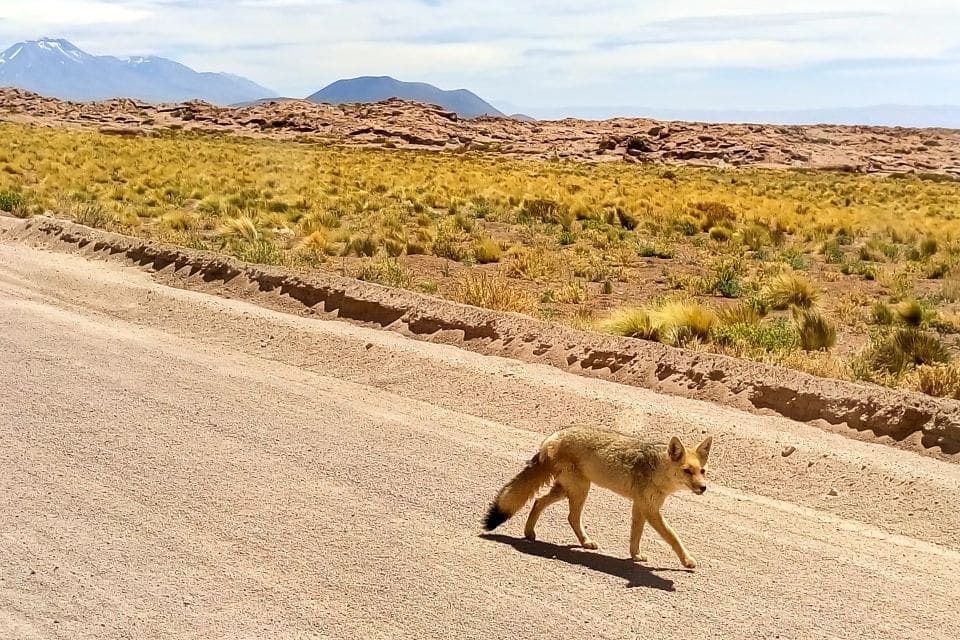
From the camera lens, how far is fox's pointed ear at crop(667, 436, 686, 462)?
5414mm

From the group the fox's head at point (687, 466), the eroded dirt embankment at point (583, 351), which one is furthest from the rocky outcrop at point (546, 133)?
the fox's head at point (687, 466)

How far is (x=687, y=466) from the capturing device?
215 inches

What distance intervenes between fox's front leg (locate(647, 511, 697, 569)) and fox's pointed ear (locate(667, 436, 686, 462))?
43 centimetres

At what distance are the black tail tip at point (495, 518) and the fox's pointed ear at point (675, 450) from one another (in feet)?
3.78

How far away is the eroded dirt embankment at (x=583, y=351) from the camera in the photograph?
862cm

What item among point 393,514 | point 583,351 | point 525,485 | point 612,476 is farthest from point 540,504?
point 583,351

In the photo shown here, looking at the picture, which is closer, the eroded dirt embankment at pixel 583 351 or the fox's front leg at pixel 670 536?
the fox's front leg at pixel 670 536

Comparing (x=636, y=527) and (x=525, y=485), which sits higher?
(x=525, y=485)

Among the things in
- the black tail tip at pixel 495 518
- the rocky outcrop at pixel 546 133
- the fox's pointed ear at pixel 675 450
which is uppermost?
the rocky outcrop at pixel 546 133

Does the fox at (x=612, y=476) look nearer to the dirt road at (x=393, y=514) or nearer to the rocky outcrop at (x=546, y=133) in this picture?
the dirt road at (x=393, y=514)

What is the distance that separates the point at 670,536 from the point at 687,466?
0.53m

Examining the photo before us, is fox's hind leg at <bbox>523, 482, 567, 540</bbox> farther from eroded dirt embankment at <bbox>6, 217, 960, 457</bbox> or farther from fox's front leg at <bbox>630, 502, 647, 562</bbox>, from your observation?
eroded dirt embankment at <bbox>6, 217, 960, 457</bbox>

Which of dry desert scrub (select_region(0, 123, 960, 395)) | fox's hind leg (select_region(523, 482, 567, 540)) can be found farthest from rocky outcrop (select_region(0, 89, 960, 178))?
fox's hind leg (select_region(523, 482, 567, 540))

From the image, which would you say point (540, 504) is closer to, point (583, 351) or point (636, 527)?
point (636, 527)
